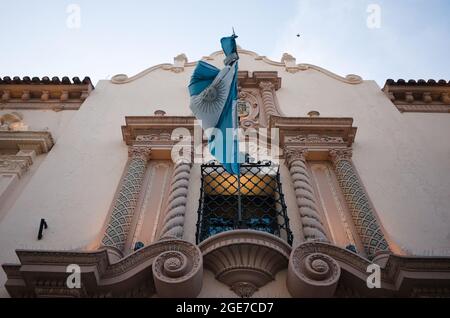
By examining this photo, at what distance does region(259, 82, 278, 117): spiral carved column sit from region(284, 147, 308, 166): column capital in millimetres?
1652

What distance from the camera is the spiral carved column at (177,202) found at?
7.11 meters

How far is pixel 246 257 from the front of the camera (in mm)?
6266

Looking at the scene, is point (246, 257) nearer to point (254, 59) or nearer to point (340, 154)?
point (340, 154)

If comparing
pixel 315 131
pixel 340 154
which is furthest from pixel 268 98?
pixel 340 154

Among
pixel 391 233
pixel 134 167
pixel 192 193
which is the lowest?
pixel 391 233

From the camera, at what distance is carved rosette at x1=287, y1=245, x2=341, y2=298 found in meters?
5.63

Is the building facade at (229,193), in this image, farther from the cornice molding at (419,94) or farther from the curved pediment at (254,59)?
the curved pediment at (254,59)

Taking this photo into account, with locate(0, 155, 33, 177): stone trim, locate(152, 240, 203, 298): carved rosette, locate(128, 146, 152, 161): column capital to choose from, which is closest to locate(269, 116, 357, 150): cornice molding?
locate(128, 146, 152, 161): column capital

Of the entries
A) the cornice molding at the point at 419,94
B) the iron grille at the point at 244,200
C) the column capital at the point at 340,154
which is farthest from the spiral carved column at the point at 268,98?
the cornice molding at the point at 419,94
